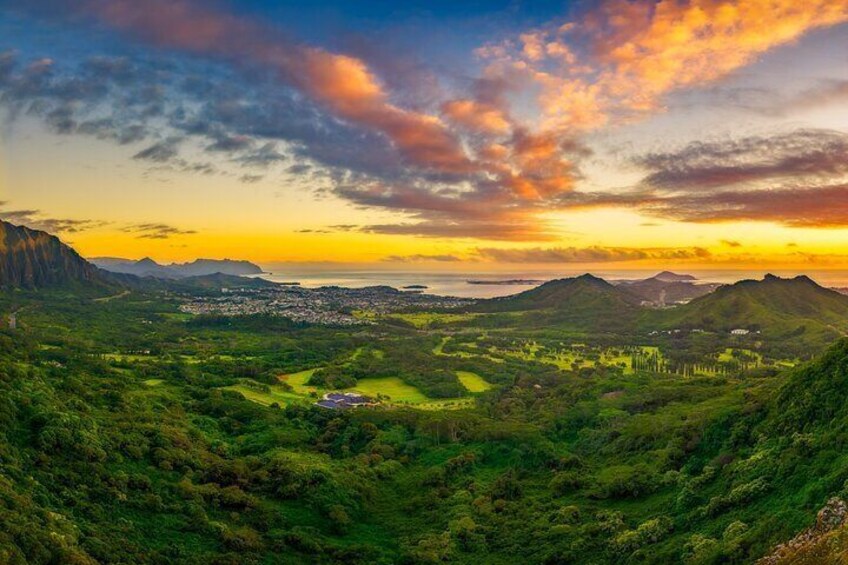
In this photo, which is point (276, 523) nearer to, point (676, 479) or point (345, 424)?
point (345, 424)

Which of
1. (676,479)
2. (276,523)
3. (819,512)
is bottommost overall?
(276,523)

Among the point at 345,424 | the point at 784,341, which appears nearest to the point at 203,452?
the point at 345,424

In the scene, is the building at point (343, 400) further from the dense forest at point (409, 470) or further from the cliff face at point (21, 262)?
the cliff face at point (21, 262)

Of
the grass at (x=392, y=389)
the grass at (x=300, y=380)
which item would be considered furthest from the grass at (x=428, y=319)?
the grass at (x=392, y=389)

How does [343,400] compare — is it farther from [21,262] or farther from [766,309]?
[21,262]

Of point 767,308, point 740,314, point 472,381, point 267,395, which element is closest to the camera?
point 267,395

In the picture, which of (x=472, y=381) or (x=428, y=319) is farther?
(x=428, y=319)

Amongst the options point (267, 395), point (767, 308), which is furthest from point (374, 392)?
point (767, 308)

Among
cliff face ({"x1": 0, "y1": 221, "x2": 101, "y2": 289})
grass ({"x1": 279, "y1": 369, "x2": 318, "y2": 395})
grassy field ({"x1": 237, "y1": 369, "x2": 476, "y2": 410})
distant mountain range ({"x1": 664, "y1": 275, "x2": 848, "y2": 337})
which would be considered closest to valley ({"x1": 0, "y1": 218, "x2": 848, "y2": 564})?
grass ({"x1": 279, "y1": 369, "x2": 318, "y2": 395})
